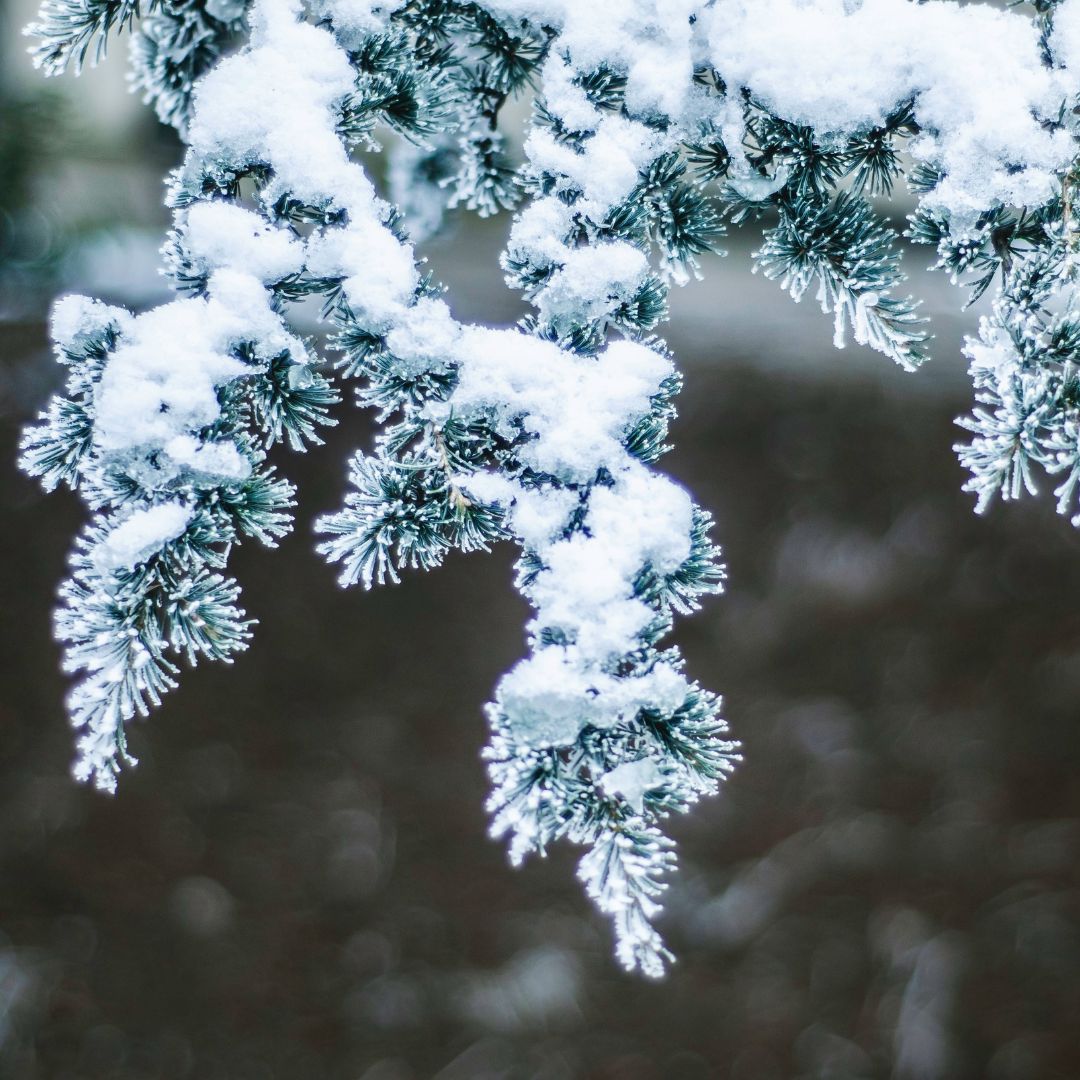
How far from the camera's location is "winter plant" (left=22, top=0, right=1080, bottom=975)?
638mm

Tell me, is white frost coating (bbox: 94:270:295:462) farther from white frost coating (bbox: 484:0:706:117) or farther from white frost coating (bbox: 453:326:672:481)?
white frost coating (bbox: 484:0:706:117)

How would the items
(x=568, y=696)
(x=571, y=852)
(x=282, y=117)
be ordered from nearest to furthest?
(x=568, y=696) < (x=282, y=117) < (x=571, y=852)

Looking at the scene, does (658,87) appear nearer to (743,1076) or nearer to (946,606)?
(946,606)

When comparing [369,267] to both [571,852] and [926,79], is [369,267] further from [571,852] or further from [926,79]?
[571,852]

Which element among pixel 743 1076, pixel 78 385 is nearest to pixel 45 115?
pixel 78 385

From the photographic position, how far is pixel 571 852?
7.15ft

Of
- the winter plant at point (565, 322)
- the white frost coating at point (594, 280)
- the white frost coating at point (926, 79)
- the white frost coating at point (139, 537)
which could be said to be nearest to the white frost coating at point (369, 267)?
the winter plant at point (565, 322)

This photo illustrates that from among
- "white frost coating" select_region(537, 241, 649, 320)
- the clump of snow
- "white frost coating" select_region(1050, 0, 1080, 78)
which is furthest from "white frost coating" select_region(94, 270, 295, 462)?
"white frost coating" select_region(1050, 0, 1080, 78)

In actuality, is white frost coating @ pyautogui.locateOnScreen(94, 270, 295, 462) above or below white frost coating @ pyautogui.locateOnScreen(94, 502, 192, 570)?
above

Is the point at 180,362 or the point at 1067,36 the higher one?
the point at 1067,36

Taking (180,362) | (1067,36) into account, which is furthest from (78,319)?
(1067,36)

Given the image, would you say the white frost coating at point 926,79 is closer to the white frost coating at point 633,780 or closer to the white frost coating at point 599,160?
the white frost coating at point 599,160

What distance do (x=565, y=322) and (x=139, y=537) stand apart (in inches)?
14.6

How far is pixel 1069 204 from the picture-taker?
0.72m
